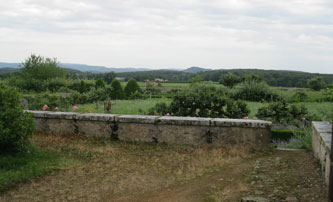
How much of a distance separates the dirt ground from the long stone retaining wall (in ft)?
0.91

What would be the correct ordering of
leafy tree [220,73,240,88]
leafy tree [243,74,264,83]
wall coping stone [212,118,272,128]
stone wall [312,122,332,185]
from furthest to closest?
leafy tree [220,73,240,88]
leafy tree [243,74,264,83]
wall coping stone [212,118,272,128]
stone wall [312,122,332,185]

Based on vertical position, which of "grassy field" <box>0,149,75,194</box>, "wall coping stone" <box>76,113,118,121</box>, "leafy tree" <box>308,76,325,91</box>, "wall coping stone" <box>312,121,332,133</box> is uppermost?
"leafy tree" <box>308,76,325,91</box>

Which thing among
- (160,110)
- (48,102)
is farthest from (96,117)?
(48,102)

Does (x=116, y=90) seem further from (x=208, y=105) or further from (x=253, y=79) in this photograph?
(x=208, y=105)

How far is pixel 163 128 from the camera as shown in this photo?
601cm

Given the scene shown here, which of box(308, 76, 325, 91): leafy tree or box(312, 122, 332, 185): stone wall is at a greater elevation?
box(308, 76, 325, 91): leafy tree

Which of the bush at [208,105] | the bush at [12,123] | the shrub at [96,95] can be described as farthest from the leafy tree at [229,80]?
the bush at [12,123]

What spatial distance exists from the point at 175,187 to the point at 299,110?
5.43 meters

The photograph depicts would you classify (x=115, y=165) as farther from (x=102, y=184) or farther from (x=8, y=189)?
(x=8, y=189)

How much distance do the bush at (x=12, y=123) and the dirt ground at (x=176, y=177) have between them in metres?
0.81

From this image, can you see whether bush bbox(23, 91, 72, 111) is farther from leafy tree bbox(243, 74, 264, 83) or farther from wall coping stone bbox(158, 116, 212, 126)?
leafy tree bbox(243, 74, 264, 83)

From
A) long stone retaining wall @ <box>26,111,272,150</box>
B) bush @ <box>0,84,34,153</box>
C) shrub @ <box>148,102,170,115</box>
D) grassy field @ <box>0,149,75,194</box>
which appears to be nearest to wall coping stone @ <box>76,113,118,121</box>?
long stone retaining wall @ <box>26,111,272,150</box>

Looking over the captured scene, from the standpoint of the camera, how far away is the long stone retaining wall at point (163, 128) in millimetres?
5539

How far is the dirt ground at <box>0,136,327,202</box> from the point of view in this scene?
347cm
